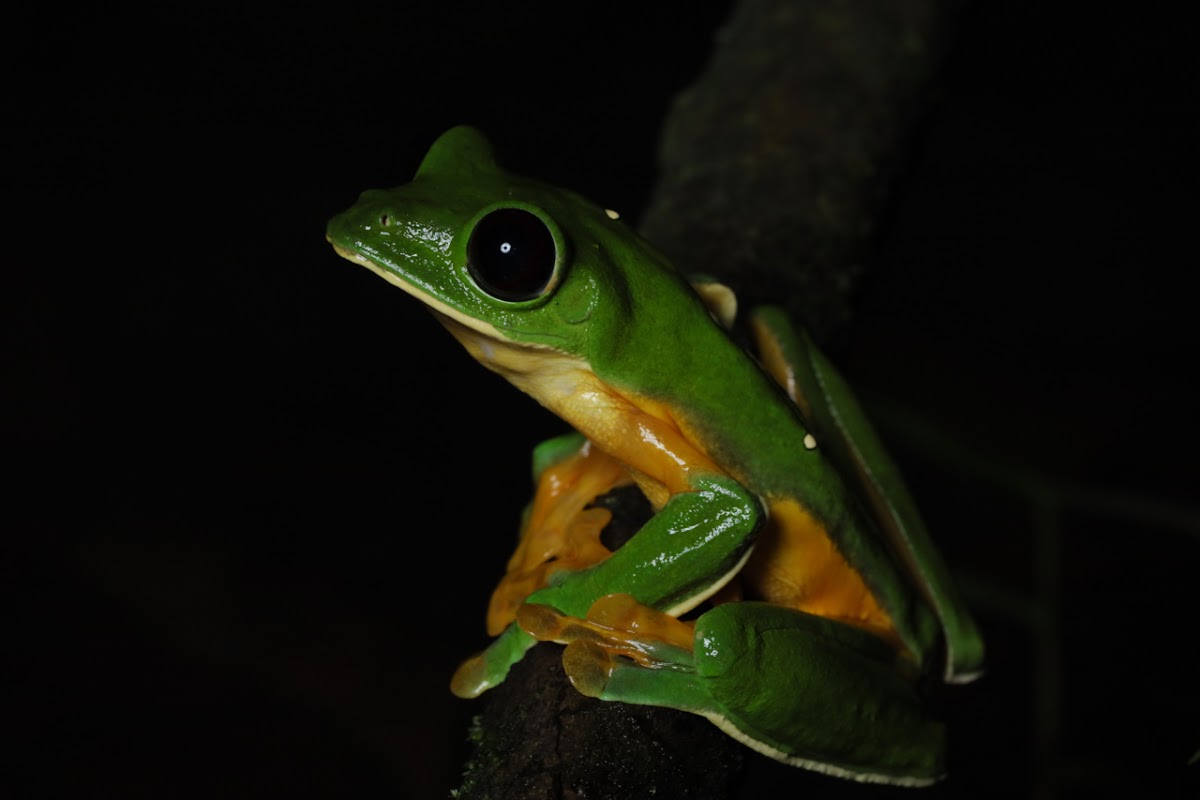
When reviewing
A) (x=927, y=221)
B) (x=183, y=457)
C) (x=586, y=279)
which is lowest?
(x=183, y=457)

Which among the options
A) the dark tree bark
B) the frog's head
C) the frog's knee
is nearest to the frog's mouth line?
the frog's head

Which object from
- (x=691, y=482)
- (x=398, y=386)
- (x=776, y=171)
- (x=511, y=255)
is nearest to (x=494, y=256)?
(x=511, y=255)

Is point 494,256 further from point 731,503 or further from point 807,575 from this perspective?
point 807,575

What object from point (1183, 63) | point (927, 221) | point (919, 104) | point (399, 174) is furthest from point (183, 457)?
point (1183, 63)

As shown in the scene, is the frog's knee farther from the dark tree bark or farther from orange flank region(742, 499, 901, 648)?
the dark tree bark

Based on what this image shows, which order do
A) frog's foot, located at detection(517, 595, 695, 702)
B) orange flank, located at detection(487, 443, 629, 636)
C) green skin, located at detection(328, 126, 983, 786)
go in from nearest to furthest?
1. frog's foot, located at detection(517, 595, 695, 702)
2. green skin, located at detection(328, 126, 983, 786)
3. orange flank, located at detection(487, 443, 629, 636)

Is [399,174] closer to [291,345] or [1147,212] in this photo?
[291,345]
